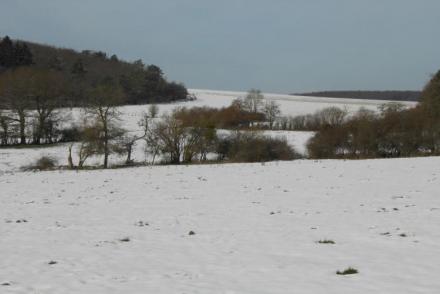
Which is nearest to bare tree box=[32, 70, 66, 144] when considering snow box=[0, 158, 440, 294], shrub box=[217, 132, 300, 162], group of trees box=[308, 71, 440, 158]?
shrub box=[217, 132, 300, 162]

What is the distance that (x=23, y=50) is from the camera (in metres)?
112

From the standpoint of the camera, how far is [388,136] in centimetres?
5056

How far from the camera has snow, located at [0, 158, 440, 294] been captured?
26.3ft

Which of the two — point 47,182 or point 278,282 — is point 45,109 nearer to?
point 47,182

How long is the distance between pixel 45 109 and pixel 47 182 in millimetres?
39140

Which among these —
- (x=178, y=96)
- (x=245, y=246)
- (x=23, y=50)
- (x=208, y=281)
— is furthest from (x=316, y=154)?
(x=23, y=50)

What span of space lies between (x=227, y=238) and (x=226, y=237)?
0.14m

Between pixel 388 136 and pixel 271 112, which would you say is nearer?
pixel 388 136

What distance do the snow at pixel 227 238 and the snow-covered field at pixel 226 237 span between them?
0.13ft

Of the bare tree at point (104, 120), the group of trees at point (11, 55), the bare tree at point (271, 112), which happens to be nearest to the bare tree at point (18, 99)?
the bare tree at point (104, 120)

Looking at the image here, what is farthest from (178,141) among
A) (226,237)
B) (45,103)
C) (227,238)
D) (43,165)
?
(227,238)

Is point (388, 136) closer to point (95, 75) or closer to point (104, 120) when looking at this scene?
point (104, 120)

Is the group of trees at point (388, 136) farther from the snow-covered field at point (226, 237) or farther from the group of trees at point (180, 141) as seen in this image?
the snow-covered field at point (226, 237)

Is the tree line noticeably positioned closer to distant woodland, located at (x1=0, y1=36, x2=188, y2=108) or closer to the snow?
the snow
